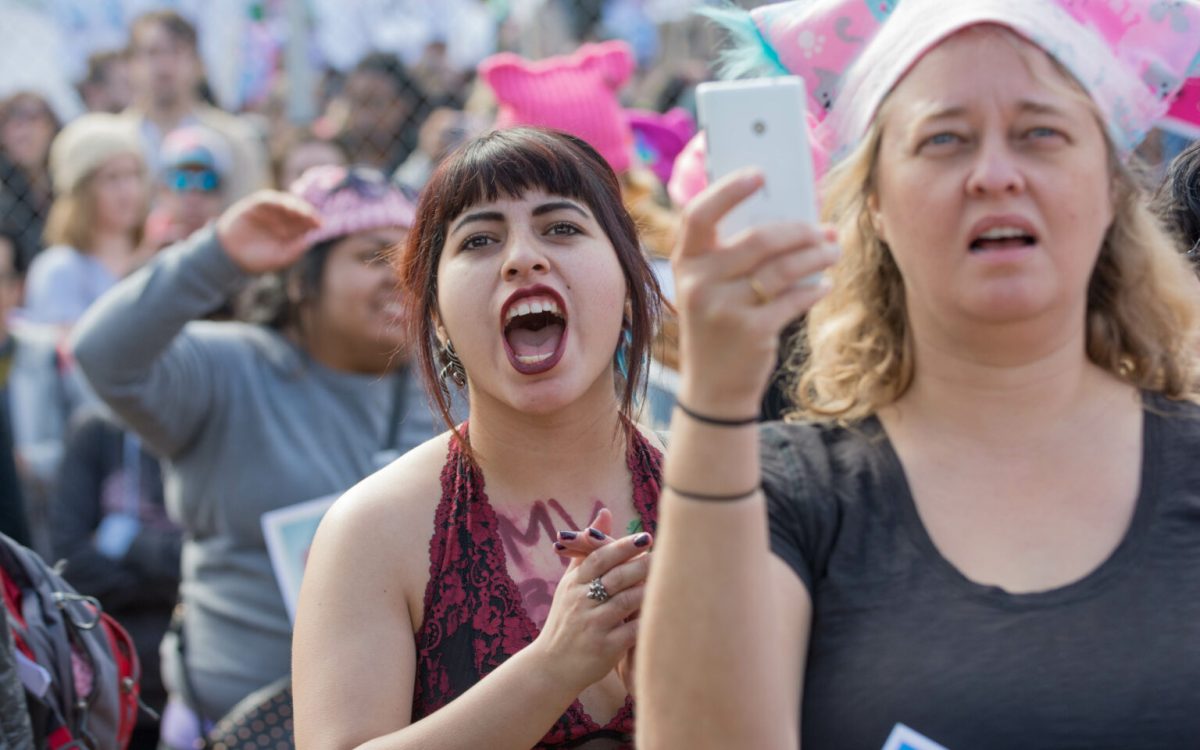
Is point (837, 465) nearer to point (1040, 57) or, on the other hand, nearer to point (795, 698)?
point (795, 698)

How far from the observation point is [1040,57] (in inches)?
62.0

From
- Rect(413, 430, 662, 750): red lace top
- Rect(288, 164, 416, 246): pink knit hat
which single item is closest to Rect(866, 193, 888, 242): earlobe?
Rect(413, 430, 662, 750): red lace top

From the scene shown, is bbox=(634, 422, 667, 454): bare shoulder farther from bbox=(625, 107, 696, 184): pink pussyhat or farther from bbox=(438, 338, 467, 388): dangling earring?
bbox=(625, 107, 696, 184): pink pussyhat

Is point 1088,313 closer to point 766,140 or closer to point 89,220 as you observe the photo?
point 766,140

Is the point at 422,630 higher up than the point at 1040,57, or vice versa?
the point at 1040,57

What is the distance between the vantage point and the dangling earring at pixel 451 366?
2.16m

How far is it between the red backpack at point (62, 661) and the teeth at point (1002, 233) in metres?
1.71

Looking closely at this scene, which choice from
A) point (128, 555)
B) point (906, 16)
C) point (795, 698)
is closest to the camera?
point (795, 698)

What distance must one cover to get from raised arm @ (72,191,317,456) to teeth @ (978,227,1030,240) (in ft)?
6.82

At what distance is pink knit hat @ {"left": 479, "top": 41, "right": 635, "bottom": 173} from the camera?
425 centimetres

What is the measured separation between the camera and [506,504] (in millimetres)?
2004

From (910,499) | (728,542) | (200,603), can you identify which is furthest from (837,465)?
(200,603)

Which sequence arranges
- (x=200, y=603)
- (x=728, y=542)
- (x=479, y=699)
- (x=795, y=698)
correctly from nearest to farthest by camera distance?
(x=728, y=542) → (x=795, y=698) → (x=479, y=699) → (x=200, y=603)

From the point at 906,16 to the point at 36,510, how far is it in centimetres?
462
